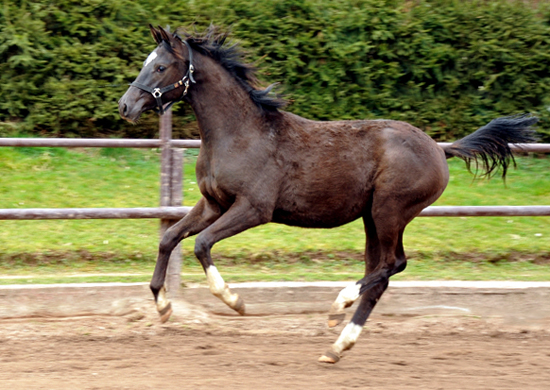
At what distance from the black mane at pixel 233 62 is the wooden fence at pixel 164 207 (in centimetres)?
90

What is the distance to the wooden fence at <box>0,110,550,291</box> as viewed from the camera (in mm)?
Answer: 5555

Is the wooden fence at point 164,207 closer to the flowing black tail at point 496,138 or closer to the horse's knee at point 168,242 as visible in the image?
the flowing black tail at point 496,138

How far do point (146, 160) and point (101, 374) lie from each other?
490 centimetres

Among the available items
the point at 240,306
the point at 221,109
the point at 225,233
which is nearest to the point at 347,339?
the point at 240,306

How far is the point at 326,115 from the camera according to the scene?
29.5 ft

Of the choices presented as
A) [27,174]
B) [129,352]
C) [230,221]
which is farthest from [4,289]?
[27,174]

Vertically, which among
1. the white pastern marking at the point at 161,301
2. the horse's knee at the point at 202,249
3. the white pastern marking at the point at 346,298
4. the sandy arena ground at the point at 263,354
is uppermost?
the horse's knee at the point at 202,249

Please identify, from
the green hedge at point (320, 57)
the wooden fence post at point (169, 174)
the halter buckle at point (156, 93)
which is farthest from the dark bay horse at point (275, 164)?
the green hedge at point (320, 57)

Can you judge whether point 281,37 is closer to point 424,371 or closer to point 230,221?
point 230,221

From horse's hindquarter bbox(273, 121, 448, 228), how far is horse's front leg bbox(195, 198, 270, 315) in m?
0.27

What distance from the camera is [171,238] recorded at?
4953 millimetres

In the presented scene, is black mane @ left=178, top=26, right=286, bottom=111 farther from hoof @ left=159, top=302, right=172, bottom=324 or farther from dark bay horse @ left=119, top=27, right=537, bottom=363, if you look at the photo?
hoof @ left=159, top=302, right=172, bottom=324

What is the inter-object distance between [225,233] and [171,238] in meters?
0.53

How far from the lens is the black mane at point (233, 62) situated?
4953mm
